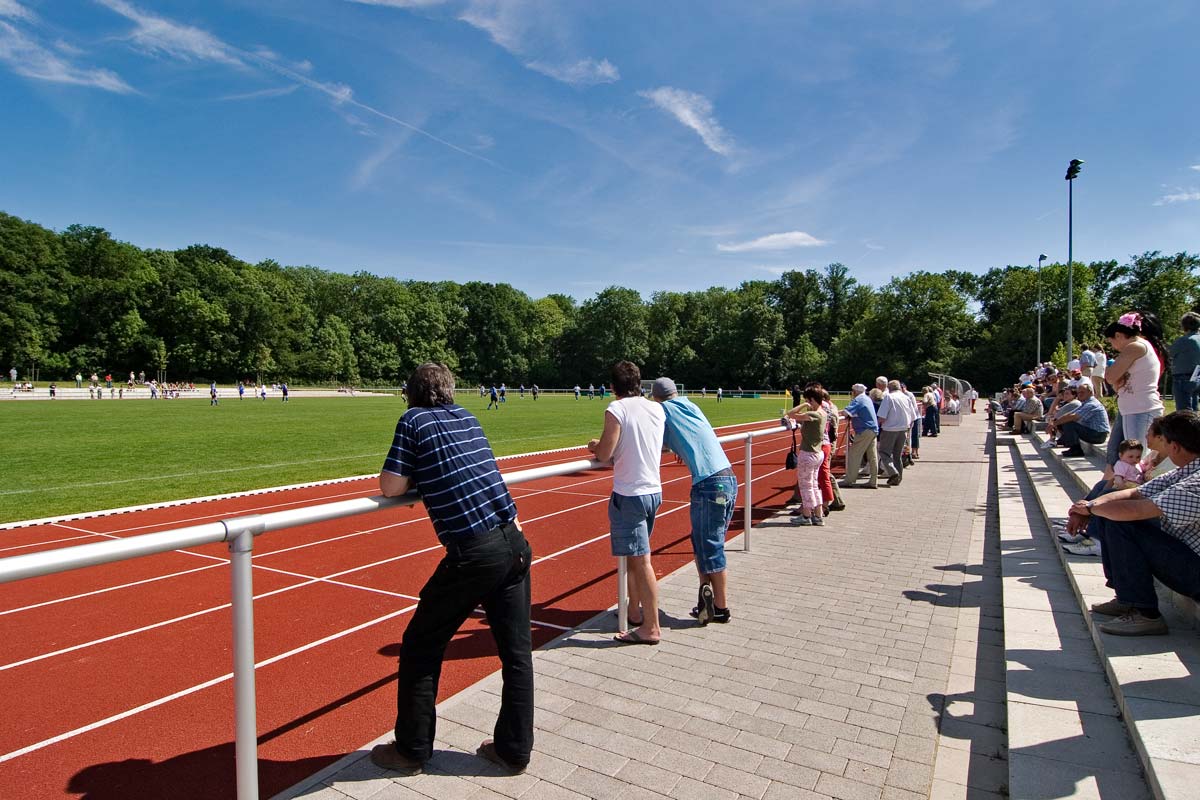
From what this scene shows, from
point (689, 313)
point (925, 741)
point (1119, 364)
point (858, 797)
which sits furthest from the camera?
point (689, 313)

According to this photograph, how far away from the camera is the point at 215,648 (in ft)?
15.6

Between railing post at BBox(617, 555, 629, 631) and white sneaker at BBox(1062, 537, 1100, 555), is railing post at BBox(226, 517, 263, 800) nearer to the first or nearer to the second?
railing post at BBox(617, 555, 629, 631)

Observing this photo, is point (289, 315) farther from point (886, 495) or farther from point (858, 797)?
point (858, 797)

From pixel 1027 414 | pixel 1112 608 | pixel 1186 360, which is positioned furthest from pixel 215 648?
pixel 1027 414

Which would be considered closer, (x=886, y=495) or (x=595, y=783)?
(x=595, y=783)

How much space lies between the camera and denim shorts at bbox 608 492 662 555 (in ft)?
14.0

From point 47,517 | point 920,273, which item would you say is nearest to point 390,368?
point 920,273

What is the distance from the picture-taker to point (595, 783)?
9.60 ft

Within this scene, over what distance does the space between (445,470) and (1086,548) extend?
546 centimetres

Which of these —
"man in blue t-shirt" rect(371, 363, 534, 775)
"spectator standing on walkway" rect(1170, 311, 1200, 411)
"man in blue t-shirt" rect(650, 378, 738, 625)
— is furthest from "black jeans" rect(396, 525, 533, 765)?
"spectator standing on walkway" rect(1170, 311, 1200, 411)

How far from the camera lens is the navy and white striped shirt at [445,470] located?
111 inches

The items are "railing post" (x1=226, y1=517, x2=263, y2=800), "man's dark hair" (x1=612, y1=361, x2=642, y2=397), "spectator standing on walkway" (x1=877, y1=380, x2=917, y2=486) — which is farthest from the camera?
"spectator standing on walkway" (x1=877, y1=380, x2=917, y2=486)

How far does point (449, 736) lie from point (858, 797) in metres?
1.86

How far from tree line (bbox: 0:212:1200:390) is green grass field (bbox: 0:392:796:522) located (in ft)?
179
